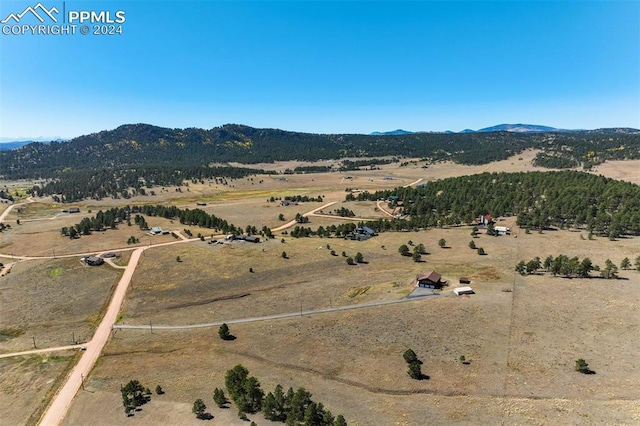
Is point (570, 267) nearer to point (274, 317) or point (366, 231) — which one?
point (366, 231)

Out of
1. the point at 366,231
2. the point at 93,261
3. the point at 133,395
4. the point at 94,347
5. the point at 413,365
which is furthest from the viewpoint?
the point at 366,231

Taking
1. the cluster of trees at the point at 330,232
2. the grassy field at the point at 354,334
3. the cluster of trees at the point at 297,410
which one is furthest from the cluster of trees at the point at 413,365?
the cluster of trees at the point at 330,232

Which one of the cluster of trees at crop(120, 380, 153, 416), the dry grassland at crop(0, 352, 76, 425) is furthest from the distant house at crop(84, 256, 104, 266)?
the cluster of trees at crop(120, 380, 153, 416)

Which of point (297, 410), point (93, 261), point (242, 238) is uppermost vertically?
point (242, 238)

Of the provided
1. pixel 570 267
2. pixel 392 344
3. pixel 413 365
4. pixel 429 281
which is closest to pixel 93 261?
pixel 392 344

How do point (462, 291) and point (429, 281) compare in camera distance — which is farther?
point (429, 281)

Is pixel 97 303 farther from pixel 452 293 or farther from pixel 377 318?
pixel 452 293
